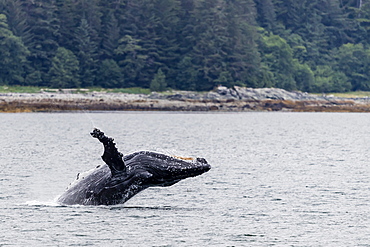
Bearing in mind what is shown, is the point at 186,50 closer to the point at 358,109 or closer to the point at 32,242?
the point at 358,109

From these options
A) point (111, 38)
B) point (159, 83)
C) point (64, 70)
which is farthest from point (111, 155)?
point (111, 38)

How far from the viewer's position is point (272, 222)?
26.0m

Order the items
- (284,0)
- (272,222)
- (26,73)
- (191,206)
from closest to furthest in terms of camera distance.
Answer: (272,222), (191,206), (26,73), (284,0)

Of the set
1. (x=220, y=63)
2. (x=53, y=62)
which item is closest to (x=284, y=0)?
(x=220, y=63)

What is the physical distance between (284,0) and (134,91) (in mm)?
55379

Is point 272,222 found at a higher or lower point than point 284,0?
lower

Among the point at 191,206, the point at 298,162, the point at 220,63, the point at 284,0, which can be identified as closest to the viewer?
the point at 191,206

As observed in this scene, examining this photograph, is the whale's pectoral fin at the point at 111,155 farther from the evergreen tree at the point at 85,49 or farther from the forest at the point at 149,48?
the evergreen tree at the point at 85,49

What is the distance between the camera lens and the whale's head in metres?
24.7

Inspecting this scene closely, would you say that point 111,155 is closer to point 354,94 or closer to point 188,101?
point 188,101

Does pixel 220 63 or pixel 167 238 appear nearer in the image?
pixel 167 238

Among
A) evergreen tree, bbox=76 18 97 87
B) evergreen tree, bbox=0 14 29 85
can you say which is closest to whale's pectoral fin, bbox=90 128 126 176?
evergreen tree, bbox=0 14 29 85

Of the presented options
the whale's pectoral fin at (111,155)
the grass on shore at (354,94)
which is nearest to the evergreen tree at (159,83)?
the grass on shore at (354,94)

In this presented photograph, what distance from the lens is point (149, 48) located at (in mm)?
139125
